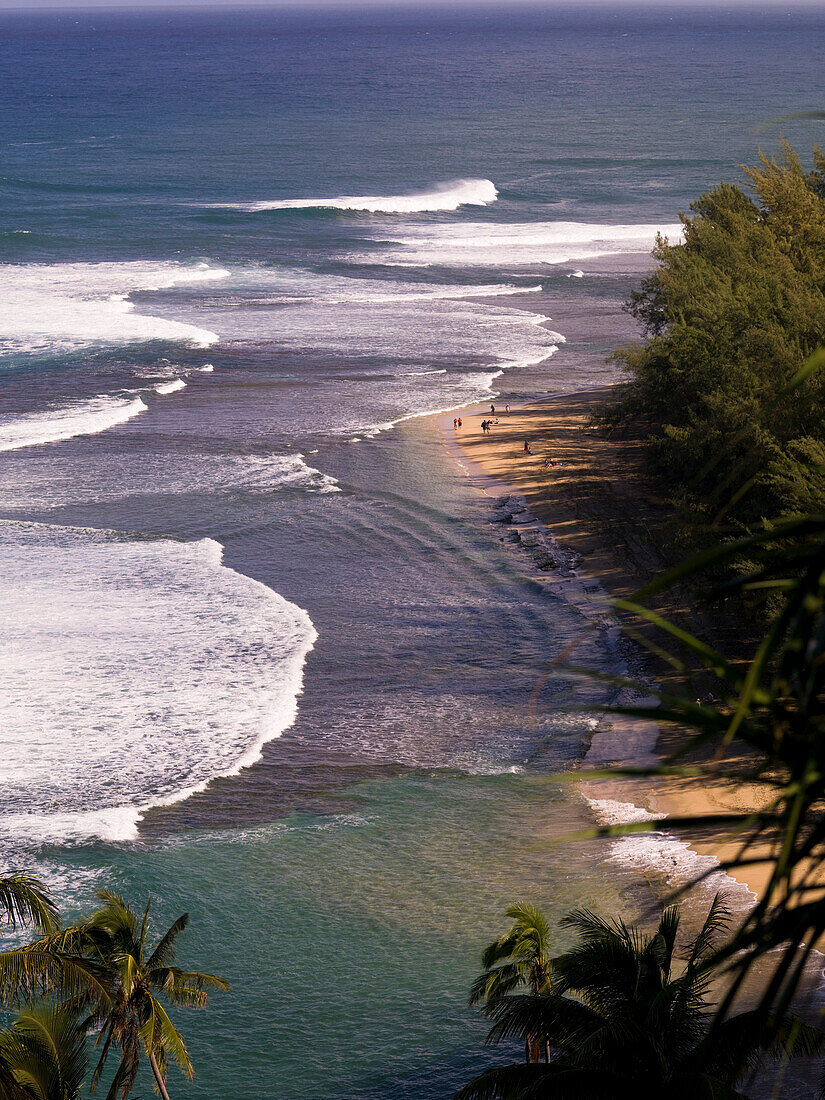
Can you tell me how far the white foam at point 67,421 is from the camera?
3934 cm

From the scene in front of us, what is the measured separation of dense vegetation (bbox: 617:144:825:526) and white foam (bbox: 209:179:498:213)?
46.0 metres

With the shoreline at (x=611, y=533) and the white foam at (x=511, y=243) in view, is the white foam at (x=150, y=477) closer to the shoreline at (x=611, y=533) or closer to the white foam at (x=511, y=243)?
the shoreline at (x=611, y=533)

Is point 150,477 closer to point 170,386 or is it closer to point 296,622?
point 170,386

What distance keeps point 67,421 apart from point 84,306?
18195mm

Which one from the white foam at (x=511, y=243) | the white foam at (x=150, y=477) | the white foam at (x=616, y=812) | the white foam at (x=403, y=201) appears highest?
the white foam at (x=403, y=201)

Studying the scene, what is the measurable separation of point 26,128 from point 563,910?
11913cm

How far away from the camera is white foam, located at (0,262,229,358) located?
171 feet

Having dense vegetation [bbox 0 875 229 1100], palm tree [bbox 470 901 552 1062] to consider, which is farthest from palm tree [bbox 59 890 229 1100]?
palm tree [bbox 470 901 552 1062]

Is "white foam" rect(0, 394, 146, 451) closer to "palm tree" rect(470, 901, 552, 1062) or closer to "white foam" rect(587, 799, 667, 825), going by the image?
"white foam" rect(587, 799, 667, 825)

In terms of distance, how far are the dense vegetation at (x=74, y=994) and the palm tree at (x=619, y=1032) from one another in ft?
9.93

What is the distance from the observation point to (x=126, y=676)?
23.3 m

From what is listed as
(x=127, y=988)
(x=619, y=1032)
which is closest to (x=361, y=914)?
(x=127, y=988)

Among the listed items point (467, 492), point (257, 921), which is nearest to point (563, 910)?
point (257, 921)

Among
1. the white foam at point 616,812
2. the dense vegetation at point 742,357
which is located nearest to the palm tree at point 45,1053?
the white foam at point 616,812
